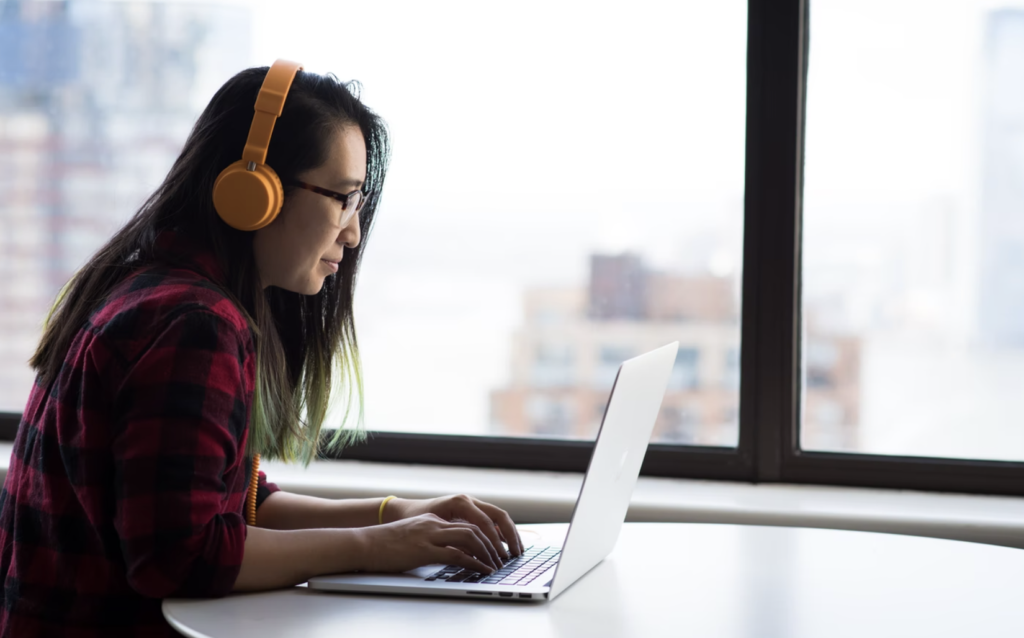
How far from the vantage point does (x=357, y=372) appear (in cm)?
138

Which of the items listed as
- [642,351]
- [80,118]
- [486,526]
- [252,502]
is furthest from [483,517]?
[80,118]

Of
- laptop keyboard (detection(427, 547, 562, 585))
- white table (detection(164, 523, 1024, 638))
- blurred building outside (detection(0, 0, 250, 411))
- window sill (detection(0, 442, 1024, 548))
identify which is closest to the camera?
white table (detection(164, 523, 1024, 638))

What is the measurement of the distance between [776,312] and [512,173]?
61cm

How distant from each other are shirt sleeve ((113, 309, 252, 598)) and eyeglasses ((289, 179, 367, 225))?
24 centimetres

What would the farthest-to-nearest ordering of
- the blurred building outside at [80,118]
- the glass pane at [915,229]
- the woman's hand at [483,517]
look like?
the blurred building outside at [80,118] < the glass pane at [915,229] < the woman's hand at [483,517]

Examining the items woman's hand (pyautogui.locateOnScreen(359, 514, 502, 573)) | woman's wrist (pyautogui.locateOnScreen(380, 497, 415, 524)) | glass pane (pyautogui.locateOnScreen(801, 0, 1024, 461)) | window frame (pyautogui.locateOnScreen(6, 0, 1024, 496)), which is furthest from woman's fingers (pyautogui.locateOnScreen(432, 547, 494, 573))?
glass pane (pyautogui.locateOnScreen(801, 0, 1024, 461))

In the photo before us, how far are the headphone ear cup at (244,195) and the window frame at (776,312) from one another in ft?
3.71

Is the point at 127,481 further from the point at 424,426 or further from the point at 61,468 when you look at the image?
the point at 424,426

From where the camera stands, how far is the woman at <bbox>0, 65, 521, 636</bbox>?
2.97 feet

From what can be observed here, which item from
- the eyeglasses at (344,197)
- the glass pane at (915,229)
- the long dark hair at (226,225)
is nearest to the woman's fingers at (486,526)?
the long dark hair at (226,225)

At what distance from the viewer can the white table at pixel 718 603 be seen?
0.89 meters

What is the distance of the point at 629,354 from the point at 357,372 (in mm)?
796

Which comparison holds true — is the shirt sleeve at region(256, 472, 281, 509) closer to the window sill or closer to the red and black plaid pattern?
the red and black plaid pattern

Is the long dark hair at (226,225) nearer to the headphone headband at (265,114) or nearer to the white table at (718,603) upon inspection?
the headphone headband at (265,114)
